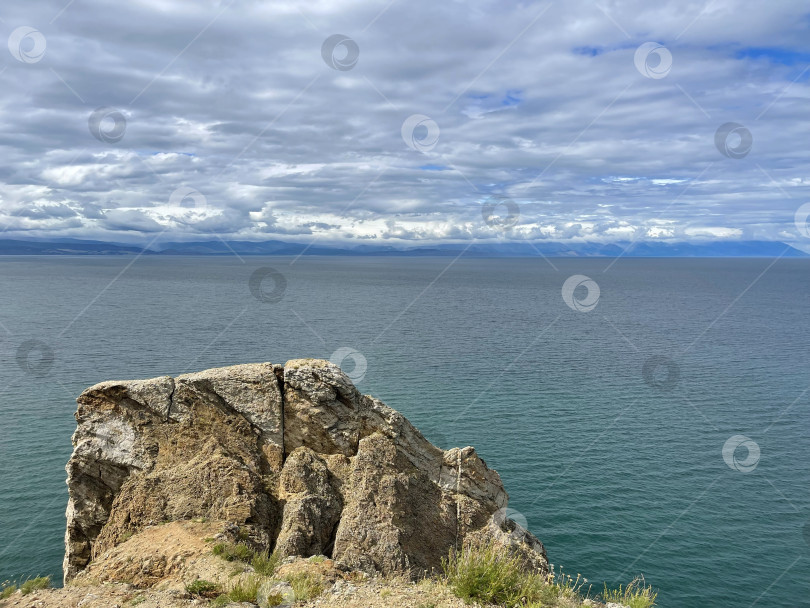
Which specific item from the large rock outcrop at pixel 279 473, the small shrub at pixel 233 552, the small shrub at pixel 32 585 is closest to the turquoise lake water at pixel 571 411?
the large rock outcrop at pixel 279 473

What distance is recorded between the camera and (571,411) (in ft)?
183

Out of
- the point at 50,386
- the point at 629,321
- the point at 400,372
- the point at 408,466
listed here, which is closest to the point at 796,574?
the point at 408,466

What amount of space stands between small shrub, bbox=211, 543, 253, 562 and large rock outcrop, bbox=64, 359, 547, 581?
3.61 ft

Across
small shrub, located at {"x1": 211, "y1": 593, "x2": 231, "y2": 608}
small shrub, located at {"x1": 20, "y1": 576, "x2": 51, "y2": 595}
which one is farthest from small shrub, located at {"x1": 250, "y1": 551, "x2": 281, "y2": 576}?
small shrub, located at {"x1": 20, "y1": 576, "x2": 51, "y2": 595}

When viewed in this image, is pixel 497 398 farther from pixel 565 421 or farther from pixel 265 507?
pixel 265 507

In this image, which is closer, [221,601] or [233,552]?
[221,601]

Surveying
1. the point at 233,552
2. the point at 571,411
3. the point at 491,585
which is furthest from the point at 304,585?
the point at 571,411

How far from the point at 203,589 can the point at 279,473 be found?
6139mm

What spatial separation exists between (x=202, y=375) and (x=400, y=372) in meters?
49.2

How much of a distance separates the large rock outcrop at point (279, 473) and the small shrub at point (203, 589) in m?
3.19

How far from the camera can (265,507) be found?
19.9 m

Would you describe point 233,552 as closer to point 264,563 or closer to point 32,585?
point 264,563

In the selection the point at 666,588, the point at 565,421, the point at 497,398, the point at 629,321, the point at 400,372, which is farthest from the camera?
the point at 629,321

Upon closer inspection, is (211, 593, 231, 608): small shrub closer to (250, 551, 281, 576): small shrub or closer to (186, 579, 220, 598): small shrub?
(186, 579, 220, 598): small shrub
